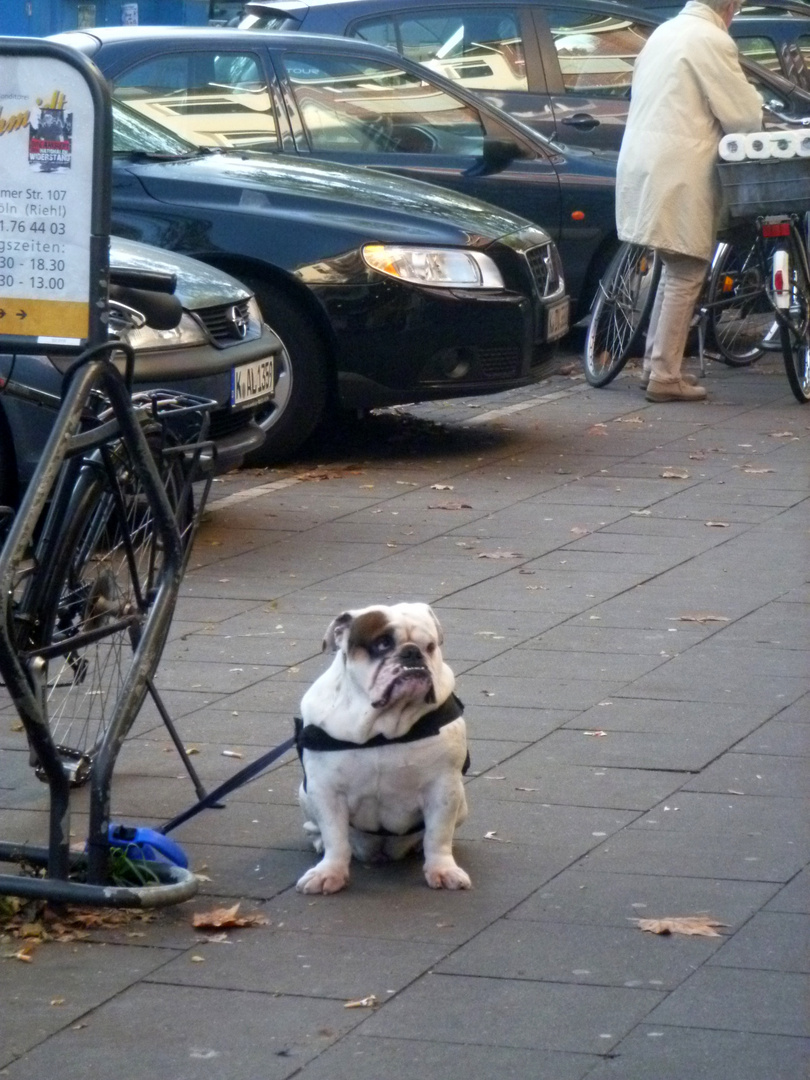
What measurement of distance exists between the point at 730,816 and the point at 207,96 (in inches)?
284

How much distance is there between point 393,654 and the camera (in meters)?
4.15

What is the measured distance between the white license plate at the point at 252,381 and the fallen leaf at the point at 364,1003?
4.47 meters

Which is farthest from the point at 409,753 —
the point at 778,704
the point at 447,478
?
the point at 447,478

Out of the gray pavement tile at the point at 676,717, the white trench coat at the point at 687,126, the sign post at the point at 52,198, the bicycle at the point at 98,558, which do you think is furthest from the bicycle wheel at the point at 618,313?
the sign post at the point at 52,198

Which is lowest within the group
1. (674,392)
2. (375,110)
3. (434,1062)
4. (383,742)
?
(674,392)

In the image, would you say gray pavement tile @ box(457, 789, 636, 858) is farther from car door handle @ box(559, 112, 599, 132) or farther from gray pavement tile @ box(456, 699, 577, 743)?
car door handle @ box(559, 112, 599, 132)

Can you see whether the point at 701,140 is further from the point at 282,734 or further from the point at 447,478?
the point at 282,734

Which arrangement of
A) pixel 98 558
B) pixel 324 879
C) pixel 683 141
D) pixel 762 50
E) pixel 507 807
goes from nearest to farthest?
pixel 324 879
pixel 98 558
pixel 507 807
pixel 683 141
pixel 762 50

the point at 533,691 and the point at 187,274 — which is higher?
the point at 187,274

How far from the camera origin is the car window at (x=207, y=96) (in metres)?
10.7

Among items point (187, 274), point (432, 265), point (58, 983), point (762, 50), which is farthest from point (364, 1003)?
point (762, 50)

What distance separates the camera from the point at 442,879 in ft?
14.0

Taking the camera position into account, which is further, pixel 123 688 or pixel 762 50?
pixel 762 50

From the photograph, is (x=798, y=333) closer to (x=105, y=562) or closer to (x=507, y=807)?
(x=507, y=807)
